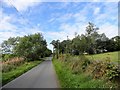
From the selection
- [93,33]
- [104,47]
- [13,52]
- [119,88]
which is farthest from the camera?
[93,33]

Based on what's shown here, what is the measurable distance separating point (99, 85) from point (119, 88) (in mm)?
1195

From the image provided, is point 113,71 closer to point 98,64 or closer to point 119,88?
point 119,88

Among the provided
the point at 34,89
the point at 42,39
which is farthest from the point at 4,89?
the point at 42,39

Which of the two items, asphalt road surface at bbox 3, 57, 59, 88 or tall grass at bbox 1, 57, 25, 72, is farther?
tall grass at bbox 1, 57, 25, 72

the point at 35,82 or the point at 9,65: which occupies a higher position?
the point at 9,65

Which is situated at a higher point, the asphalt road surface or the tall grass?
the tall grass

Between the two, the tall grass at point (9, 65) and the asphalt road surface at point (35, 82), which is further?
the tall grass at point (9, 65)

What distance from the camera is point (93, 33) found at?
330 ft

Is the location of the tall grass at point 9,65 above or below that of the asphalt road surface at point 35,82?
above

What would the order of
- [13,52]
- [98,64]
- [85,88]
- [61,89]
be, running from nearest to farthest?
[85,88] → [61,89] → [98,64] → [13,52]

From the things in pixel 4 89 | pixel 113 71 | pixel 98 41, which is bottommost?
pixel 4 89

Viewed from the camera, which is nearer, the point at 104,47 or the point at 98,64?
the point at 98,64

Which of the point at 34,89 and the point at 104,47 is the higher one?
the point at 104,47

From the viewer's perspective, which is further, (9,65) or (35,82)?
(9,65)
